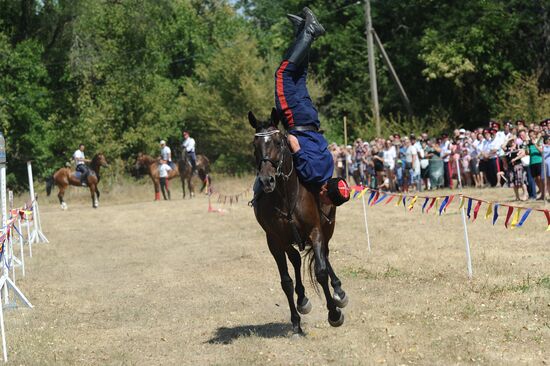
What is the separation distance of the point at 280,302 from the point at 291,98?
12.1 ft

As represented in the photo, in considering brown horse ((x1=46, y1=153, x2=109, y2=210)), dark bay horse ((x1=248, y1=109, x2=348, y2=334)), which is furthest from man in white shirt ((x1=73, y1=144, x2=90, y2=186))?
dark bay horse ((x1=248, y1=109, x2=348, y2=334))

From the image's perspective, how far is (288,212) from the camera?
9805 millimetres

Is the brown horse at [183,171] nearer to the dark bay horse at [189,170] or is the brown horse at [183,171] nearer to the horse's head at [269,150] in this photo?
the dark bay horse at [189,170]

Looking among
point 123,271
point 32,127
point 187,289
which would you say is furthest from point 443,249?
point 32,127

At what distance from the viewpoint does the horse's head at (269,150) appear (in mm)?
9117

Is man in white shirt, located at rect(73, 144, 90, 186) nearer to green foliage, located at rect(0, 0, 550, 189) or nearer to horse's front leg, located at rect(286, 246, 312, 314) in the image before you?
green foliage, located at rect(0, 0, 550, 189)

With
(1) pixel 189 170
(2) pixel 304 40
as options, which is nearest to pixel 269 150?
(2) pixel 304 40

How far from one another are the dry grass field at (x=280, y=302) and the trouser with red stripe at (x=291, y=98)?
252 cm

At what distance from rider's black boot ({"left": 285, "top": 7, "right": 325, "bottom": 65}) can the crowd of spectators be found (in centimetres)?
1211

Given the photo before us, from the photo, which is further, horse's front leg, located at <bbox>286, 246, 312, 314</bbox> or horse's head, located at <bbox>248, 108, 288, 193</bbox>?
horse's front leg, located at <bbox>286, 246, 312, 314</bbox>

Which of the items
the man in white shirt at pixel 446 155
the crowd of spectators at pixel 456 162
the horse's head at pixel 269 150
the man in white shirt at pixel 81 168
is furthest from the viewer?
the man in white shirt at pixel 81 168

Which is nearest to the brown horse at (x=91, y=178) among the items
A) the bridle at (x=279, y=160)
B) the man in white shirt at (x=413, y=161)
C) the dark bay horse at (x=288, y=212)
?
the man in white shirt at (x=413, y=161)

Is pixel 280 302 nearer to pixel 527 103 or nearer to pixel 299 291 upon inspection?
pixel 299 291

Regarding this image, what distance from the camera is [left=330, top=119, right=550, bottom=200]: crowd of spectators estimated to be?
22109 millimetres
